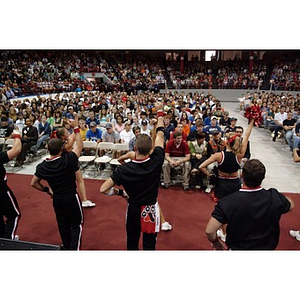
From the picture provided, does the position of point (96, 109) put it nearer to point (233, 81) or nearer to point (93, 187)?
point (93, 187)

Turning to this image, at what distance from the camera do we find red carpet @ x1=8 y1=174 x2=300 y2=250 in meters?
3.86

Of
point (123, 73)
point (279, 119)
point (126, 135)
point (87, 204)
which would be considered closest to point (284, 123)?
point (279, 119)

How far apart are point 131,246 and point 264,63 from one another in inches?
1028

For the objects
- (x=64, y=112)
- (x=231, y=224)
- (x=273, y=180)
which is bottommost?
(x=273, y=180)

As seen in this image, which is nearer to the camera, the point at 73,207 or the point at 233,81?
the point at 73,207

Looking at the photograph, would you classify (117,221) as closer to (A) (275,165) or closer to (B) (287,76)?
(A) (275,165)

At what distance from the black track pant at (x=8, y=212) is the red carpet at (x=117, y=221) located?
682mm

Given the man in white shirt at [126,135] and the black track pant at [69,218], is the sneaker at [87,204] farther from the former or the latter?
the man in white shirt at [126,135]

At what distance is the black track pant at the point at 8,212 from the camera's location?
10.7 feet

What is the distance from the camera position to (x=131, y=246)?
2.94 metres

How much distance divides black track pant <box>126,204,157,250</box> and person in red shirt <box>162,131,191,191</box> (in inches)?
91.9

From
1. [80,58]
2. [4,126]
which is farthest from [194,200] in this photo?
[80,58]

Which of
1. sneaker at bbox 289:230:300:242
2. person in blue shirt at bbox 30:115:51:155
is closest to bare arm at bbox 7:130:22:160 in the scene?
sneaker at bbox 289:230:300:242

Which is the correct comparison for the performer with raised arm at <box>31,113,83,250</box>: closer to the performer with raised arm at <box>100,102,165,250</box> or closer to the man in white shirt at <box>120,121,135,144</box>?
the performer with raised arm at <box>100,102,165,250</box>
